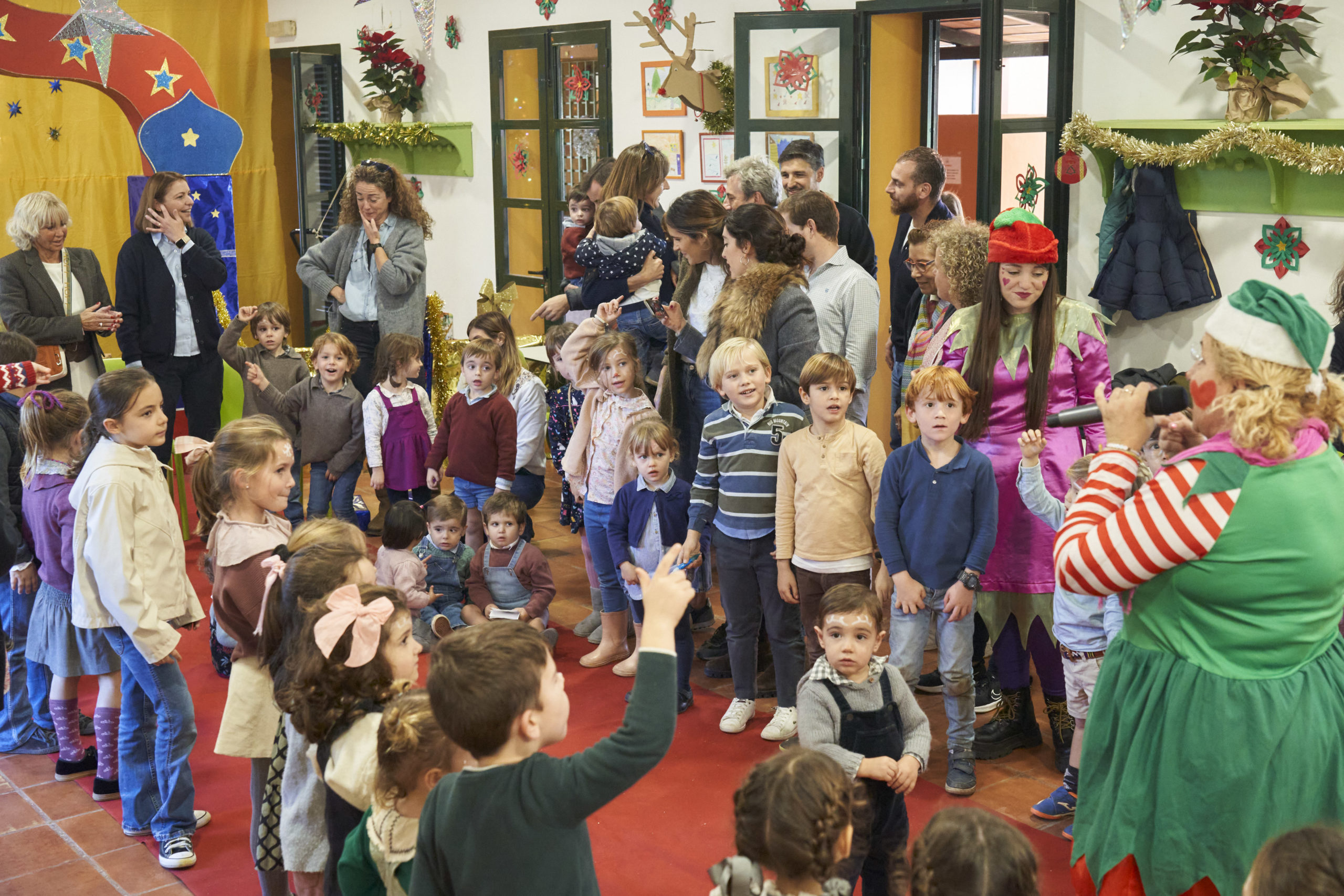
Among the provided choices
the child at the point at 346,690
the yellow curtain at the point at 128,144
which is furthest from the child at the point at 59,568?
the yellow curtain at the point at 128,144

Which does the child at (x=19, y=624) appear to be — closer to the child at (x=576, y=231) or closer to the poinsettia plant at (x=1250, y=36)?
the child at (x=576, y=231)

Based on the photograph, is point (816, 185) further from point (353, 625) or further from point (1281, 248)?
point (353, 625)

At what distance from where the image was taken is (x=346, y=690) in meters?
2.27

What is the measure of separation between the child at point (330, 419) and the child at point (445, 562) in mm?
888

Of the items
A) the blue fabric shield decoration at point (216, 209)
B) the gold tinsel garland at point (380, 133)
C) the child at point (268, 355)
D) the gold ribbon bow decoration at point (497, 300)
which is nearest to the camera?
the child at point (268, 355)

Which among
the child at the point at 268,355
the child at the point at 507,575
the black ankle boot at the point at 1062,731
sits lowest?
the black ankle boot at the point at 1062,731

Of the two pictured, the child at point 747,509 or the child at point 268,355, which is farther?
the child at point 268,355

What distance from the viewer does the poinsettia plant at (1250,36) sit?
4293 mm

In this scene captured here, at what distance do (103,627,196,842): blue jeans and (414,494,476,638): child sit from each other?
129 centimetres

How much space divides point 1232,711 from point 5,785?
3.46 m

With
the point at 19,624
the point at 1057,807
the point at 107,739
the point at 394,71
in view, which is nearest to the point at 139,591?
the point at 107,739

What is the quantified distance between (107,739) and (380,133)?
6.36 m

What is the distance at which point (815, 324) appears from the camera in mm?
4066

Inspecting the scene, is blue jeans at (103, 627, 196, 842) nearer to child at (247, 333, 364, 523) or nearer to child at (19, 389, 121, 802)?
child at (19, 389, 121, 802)
